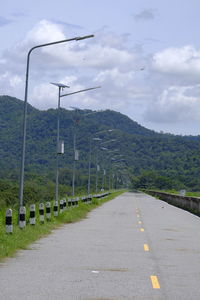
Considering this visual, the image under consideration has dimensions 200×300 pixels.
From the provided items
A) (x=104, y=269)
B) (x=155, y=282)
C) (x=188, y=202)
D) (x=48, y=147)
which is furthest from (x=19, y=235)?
(x=48, y=147)

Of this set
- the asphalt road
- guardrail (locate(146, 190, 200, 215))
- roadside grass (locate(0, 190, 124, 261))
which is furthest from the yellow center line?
guardrail (locate(146, 190, 200, 215))

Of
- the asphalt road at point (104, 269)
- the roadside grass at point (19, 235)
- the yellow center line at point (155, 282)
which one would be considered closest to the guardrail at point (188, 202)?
the roadside grass at point (19, 235)

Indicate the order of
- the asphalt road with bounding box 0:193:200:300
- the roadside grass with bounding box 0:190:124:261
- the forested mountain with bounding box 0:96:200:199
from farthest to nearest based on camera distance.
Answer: the forested mountain with bounding box 0:96:200:199 → the roadside grass with bounding box 0:190:124:261 → the asphalt road with bounding box 0:193:200:300

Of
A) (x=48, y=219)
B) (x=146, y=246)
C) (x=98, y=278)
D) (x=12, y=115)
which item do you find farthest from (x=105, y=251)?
(x=12, y=115)

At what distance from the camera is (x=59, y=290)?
10211 millimetres

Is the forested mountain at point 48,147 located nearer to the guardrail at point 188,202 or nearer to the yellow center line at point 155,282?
the guardrail at point 188,202

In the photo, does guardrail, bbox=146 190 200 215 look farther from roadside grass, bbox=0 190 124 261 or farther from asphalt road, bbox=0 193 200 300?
asphalt road, bbox=0 193 200 300

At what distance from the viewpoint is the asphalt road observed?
10.1 metres

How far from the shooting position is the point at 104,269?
12.9m

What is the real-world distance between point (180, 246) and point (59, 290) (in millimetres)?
8826

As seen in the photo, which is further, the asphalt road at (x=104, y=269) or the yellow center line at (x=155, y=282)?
the yellow center line at (x=155, y=282)

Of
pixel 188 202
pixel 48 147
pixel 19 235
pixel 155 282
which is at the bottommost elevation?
pixel 155 282

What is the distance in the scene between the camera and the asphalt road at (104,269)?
1013 cm

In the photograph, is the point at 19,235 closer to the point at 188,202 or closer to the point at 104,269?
the point at 104,269
